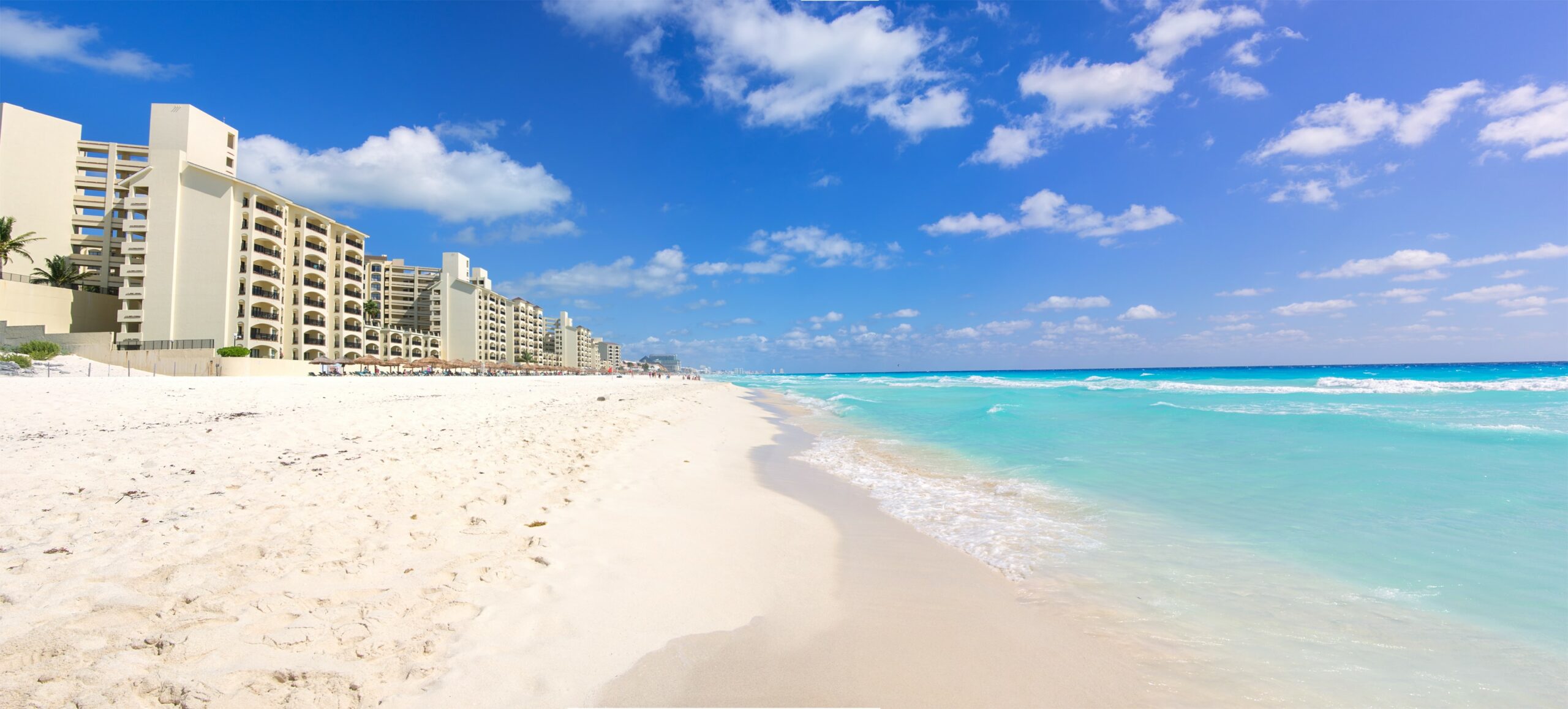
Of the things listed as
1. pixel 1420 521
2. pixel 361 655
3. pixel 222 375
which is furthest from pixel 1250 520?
Result: pixel 222 375

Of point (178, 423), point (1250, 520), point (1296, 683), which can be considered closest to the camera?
point (1296, 683)

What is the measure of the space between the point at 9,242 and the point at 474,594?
215ft

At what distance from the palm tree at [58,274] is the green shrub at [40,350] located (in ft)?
65.5

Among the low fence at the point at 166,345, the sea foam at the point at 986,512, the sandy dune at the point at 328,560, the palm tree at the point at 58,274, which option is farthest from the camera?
the palm tree at the point at 58,274

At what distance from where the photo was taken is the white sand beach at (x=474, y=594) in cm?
272

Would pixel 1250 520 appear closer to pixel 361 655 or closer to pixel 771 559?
pixel 771 559

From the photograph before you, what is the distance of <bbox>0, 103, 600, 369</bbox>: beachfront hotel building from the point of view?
4194 cm

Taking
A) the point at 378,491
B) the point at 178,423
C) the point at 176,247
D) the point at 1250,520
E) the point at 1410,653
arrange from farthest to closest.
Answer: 1. the point at 176,247
2. the point at 178,423
3. the point at 1250,520
4. the point at 378,491
5. the point at 1410,653

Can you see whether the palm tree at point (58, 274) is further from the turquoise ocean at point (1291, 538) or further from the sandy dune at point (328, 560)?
the turquoise ocean at point (1291, 538)

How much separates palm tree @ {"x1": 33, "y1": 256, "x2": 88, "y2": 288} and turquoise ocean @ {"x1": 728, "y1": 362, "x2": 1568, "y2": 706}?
2503 inches

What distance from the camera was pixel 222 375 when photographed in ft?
107

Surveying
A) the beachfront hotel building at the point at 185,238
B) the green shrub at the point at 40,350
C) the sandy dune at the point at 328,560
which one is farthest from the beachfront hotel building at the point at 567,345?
the sandy dune at the point at 328,560

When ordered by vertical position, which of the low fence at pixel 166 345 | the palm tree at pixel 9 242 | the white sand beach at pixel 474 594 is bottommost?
the white sand beach at pixel 474 594

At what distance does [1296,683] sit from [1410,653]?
1.12m
